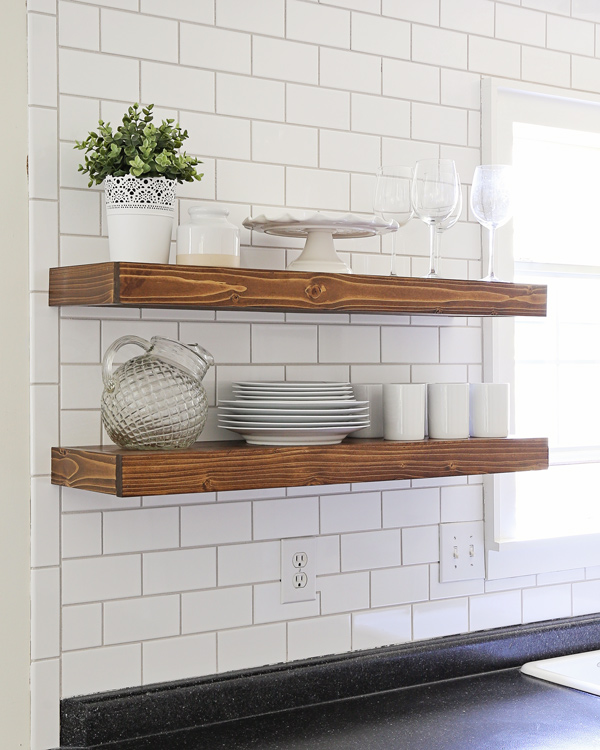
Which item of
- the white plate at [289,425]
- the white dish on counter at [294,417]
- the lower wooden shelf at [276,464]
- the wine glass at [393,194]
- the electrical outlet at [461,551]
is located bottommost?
the electrical outlet at [461,551]

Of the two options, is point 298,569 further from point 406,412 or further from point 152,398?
point 152,398

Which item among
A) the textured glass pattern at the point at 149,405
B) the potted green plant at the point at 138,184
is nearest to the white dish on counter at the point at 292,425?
the textured glass pattern at the point at 149,405

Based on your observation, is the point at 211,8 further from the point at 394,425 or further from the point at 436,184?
the point at 394,425

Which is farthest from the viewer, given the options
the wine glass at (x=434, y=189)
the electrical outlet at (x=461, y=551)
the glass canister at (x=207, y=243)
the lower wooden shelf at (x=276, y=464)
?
the electrical outlet at (x=461, y=551)

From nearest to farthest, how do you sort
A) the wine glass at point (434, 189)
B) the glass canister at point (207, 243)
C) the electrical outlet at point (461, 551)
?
the glass canister at point (207, 243), the wine glass at point (434, 189), the electrical outlet at point (461, 551)

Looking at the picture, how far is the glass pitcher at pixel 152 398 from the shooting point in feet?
5.13

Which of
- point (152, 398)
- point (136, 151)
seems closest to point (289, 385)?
point (152, 398)

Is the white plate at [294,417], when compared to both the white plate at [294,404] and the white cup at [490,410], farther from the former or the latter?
the white cup at [490,410]

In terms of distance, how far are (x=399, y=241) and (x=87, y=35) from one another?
0.76m

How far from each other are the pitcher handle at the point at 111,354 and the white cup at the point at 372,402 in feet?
1.58

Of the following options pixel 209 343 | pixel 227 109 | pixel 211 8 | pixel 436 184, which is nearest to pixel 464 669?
pixel 209 343

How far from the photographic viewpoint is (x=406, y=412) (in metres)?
1.82

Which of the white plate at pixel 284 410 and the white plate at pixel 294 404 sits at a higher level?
the white plate at pixel 294 404

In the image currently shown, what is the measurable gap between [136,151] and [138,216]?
108 mm
